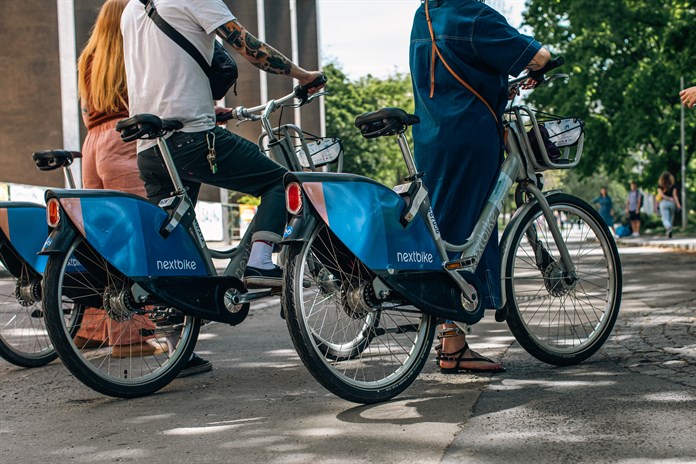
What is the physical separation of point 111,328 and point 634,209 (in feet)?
91.5

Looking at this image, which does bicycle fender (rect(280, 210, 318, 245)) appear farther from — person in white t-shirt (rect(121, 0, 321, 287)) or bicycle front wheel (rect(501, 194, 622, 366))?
bicycle front wheel (rect(501, 194, 622, 366))

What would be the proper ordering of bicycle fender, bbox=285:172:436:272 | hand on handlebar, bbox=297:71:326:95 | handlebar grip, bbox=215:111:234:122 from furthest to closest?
1. handlebar grip, bbox=215:111:234:122
2. hand on handlebar, bbox=297:71:326:95
3. bicycle fender, bbox=285:172:436:272

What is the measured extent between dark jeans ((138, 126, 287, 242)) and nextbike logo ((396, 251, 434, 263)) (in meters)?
0.87

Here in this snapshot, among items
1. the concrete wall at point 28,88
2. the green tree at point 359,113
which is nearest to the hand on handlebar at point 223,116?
the concrete wall at point 28,88

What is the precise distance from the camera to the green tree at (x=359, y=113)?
56.1m

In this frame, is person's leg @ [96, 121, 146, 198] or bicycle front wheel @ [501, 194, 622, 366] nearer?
bicycle front wheel @ [501, 194, 622, 366]

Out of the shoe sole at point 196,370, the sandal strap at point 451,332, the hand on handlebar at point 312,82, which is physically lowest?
the shoe sole at point 196,370

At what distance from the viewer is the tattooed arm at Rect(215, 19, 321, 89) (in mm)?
4977

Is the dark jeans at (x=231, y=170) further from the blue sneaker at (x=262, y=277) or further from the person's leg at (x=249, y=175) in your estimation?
the blue sneaker at (x=262, y=277)

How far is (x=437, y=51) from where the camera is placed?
4984 millimetres

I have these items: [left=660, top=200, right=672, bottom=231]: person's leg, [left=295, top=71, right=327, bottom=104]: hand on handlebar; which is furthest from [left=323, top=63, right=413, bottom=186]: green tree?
[left=295, top=71, right=327, bottom=104]: hand on handlebar

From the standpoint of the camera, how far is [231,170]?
4965 millimetres

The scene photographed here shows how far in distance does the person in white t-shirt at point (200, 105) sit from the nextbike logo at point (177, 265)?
290 mm

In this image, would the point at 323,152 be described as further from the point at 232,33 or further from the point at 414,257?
the point at 414,257
